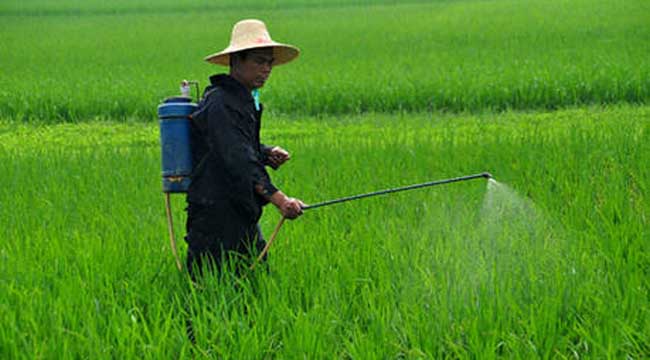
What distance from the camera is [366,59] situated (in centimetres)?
1619

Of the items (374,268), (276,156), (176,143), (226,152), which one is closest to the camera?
(226,152)

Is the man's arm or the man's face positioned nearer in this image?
the man's arm

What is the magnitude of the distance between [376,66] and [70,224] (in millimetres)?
10066

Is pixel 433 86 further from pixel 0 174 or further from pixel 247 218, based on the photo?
pixel 247 218

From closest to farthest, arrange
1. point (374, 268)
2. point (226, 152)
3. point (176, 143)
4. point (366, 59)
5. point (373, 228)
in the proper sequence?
point (226, 152) → point (176, 143) → point (374, 268) → point (373, 228) → point (366, 59)

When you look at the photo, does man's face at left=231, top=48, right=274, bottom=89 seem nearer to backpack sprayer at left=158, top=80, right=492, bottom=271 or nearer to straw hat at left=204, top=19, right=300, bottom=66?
straw hat at left=204, top=19, right=300, bottom=66

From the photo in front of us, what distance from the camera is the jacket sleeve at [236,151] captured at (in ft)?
10.5

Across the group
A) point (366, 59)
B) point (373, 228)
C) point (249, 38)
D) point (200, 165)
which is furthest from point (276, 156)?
point (366, 59)

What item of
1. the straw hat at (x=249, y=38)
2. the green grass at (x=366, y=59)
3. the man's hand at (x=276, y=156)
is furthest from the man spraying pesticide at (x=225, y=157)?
the green grass at (x=366, y=59)

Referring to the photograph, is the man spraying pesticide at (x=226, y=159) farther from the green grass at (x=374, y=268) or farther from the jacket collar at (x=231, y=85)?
the green grass at (x=374, y=268)

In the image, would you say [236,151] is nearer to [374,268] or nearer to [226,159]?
[226,159]

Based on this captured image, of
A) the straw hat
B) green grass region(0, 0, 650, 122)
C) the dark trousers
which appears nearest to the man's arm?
the dark trousers

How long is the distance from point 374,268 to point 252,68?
947 millimetres

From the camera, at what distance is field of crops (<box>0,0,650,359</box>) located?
9.09ft
